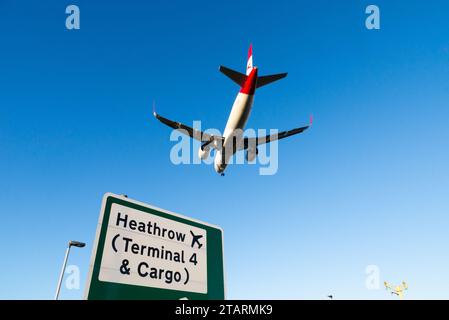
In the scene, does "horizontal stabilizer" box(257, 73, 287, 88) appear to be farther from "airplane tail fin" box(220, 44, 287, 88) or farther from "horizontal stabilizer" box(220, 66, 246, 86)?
"horizontal stabilizer" box(220, 66, 246, 86)

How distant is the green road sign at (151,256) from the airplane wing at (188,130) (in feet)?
105

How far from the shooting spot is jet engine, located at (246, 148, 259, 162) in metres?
38.9

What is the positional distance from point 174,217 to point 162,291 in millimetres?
907

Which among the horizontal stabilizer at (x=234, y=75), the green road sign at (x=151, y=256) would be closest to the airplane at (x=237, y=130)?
the horizontal stabilizer at (x=234, y=75)

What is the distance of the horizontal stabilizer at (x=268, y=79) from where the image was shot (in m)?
36.8

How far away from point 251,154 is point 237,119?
27.0ft

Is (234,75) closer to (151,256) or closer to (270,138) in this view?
(270,138)

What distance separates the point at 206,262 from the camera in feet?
12.9

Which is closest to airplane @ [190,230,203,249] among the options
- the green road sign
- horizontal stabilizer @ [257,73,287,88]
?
the green road sign

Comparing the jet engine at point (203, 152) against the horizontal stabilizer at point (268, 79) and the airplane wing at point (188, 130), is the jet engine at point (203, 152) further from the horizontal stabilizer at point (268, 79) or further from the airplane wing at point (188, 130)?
the horizontal stabilizer at point (268, 79)

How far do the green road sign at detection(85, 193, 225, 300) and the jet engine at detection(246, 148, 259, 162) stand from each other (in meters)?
34.9

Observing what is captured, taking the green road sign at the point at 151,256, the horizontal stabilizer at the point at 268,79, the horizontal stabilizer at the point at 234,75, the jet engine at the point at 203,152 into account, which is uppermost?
the horizontal stabilizer at the point at 268,79

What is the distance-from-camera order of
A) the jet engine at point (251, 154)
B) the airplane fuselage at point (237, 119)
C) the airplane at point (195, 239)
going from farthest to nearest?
1. the jet engine at point (251, 154)
2. the airplane fuselage at point (237, 119)
3. the airplane at point (195, 239)

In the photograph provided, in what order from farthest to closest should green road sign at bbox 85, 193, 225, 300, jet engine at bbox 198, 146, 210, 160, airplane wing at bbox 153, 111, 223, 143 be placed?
jet engine at bbox 198, 146, 210, 160
airplane wing at bbox 153, 111, 223, 143
green road sign at bbox 85, 193, 225, 300
